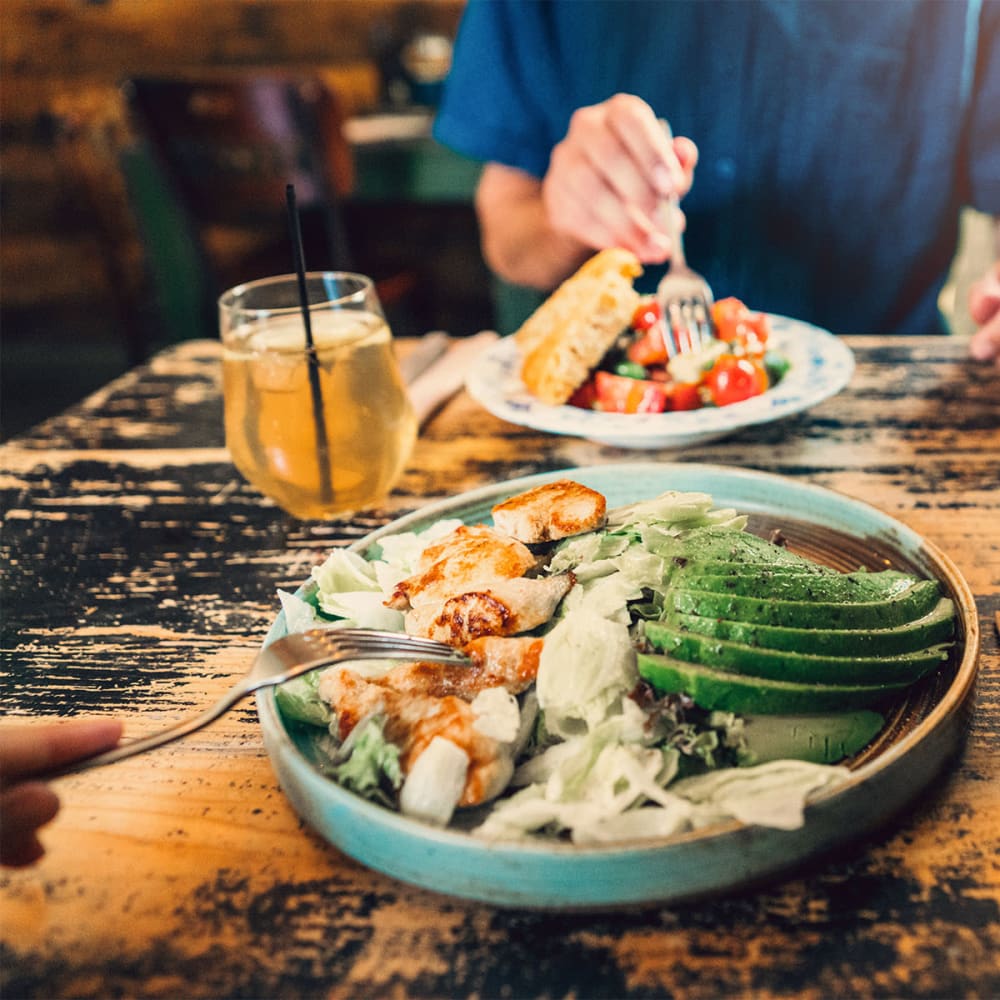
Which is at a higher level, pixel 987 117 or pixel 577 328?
pixel 987 117

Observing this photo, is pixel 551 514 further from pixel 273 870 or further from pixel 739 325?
pixel 739 325

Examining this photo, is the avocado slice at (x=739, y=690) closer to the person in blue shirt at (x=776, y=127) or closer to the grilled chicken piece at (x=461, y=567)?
the grilled chicken piece at (x=461, y=567)

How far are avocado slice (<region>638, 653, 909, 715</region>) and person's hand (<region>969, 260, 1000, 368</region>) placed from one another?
126 cm

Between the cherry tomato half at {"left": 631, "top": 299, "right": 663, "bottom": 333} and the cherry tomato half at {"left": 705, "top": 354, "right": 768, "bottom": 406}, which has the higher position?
the cherry tomato half at {"left": 631, "top": 299, "right": 663, "bottom": 333}

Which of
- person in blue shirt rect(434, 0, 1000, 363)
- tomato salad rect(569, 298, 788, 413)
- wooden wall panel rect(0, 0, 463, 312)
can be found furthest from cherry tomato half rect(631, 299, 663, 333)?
wooden wall panel rect(0, 0, 463, 312)

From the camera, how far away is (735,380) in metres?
1.51

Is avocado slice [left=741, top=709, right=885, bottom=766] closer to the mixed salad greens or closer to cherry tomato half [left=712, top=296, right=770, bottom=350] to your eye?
the mixed salad greens

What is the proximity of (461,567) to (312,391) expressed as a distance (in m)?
0.46

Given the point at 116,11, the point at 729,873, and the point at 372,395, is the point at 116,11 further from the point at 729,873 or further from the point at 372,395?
the point at 729,873

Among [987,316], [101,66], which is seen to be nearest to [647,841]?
[987,316]

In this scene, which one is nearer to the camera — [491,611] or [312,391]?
[491,611]

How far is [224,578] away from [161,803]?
431 mm

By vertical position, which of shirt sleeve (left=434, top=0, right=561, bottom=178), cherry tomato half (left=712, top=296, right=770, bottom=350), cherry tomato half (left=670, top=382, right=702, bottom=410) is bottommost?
cherry tomato half (left=670, top=382, right=702, bottom=410)

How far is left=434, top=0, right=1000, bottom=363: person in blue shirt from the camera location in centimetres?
222
